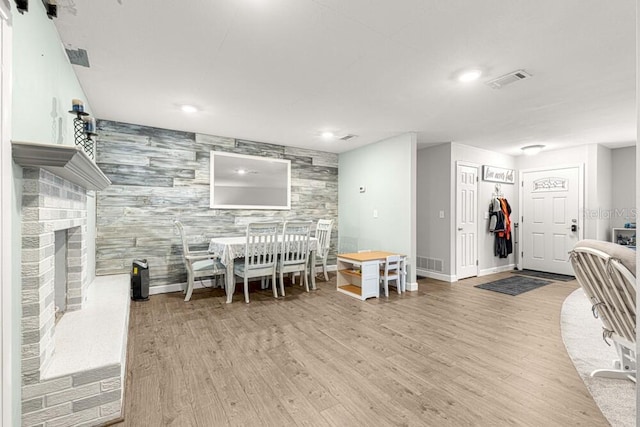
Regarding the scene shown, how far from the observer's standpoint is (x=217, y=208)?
464 cm

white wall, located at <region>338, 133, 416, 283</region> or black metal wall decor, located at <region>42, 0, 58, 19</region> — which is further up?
Result: black metal wall decor, located at <region>42, 0, 58, 19</region>

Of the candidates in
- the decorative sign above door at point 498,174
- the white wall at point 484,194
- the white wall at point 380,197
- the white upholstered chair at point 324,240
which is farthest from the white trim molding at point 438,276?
the decorative sign above door at point 498,174

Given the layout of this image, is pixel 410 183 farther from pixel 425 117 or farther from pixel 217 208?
pixel 217 208

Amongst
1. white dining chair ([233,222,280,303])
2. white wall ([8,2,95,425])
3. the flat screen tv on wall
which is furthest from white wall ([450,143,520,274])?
white wall ([8,2,95,425])

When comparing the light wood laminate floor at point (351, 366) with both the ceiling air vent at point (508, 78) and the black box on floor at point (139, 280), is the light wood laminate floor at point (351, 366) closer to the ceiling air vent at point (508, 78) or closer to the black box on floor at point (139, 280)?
the black box on floor at point (139, 280)

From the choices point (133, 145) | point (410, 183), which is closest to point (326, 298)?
point (410, 183)

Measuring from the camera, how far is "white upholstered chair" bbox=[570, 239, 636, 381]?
1685 mm

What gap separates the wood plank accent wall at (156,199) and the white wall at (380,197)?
5.89ft

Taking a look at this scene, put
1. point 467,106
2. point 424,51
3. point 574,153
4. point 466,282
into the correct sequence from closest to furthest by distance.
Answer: point 424,51, point 467,106, point 466,282, point 574,153

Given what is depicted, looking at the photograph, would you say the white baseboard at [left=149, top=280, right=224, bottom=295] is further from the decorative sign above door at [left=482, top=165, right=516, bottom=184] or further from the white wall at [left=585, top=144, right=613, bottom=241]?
the white wall at [left=585, top=144, right=613, bottom=241]

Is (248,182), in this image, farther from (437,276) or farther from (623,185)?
(623,185)

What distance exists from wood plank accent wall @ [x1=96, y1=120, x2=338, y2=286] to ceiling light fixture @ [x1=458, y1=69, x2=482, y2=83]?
3.35 m

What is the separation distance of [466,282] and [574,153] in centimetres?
319

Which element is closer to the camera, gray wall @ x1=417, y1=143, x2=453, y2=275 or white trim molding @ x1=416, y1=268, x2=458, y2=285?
white trim molding @ x1=416, y1=268, x2=458, y2=285
